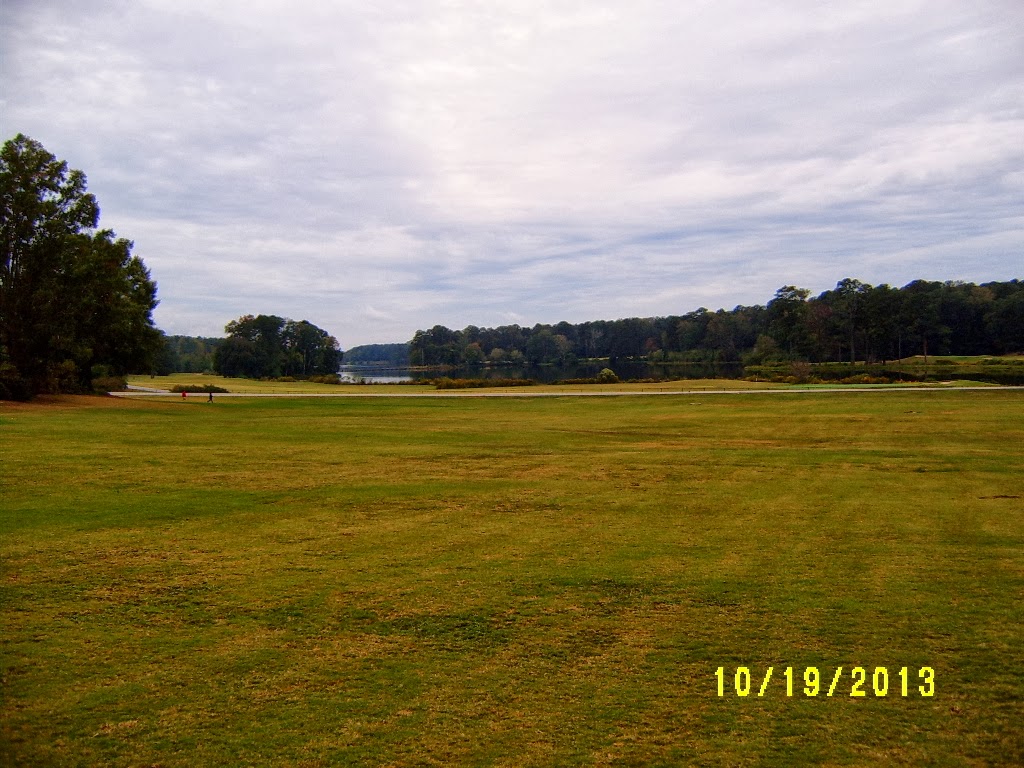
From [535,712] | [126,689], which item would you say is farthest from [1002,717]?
[126,689]

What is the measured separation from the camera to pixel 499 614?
653 centimetres

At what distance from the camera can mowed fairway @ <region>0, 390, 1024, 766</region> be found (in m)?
4.52

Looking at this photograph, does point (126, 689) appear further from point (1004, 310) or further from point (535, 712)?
point (1004, 310)

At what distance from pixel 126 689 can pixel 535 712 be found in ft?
9.69

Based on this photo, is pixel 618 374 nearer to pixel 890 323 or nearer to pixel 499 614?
pixel 890 323

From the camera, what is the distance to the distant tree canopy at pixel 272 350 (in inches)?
4619
